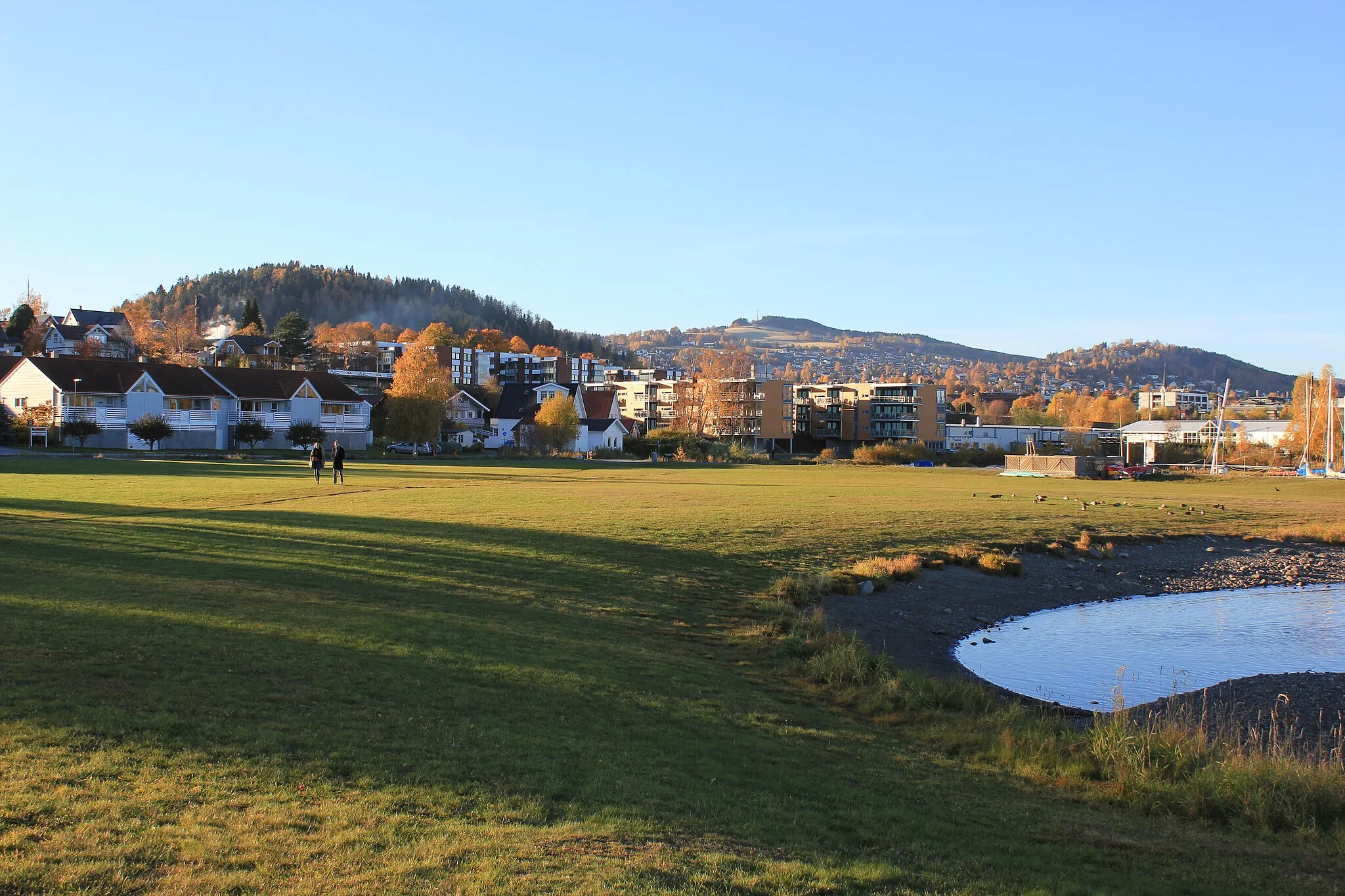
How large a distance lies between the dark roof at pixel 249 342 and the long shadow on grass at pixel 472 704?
153288mm

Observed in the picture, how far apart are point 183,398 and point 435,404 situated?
21.9 m

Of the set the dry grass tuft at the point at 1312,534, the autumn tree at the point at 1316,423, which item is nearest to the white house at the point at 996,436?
the autumn tree at the point at 1316,423

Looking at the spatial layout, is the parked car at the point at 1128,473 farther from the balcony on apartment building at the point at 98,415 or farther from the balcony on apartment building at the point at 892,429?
the balcony on apartment building at the point at 892,429

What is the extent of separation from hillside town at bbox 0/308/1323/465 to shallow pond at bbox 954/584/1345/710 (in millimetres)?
75110

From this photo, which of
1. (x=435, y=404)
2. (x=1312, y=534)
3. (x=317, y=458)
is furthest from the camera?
(x=435, y=404)

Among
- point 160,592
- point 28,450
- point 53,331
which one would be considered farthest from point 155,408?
point 160,592

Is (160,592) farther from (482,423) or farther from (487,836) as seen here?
(482,423)

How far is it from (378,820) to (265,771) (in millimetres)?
1387

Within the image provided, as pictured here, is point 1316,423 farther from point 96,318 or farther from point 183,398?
point 96,318

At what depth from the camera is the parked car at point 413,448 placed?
92562 millimetres

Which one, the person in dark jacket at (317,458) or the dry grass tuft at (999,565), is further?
the person in dark jacket at (317,458)

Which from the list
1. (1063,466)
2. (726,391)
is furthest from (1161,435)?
(1063,466)

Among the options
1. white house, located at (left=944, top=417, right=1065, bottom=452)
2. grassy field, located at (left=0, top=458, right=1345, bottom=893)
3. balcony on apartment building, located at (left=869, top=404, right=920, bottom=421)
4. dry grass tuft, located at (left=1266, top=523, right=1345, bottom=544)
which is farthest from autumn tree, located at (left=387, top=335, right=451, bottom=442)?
white house, located at (left=944, top=417, right=1065, bottom=452)

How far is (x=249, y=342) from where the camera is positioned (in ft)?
541
